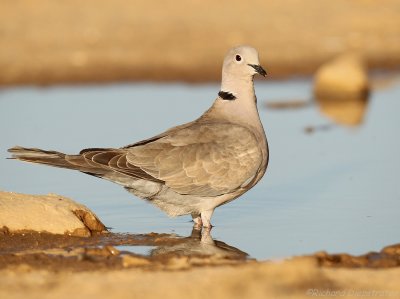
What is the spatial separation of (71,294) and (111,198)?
14.1ft

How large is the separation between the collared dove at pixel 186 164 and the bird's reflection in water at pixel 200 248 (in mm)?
219

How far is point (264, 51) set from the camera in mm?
19125

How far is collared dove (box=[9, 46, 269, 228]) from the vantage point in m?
9.00

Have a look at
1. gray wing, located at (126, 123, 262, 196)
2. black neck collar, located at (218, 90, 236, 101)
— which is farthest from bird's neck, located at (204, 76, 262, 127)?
gray wing, located at (126, 123, 262, 196)

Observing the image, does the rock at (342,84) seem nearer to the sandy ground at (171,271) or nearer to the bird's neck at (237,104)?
the bird's neck at (237,104)

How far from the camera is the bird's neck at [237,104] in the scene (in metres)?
9.46

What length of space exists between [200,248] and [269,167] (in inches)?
128

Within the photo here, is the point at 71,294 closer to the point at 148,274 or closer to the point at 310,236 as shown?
the point at 148,274

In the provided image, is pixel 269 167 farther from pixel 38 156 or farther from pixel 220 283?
pixel 220 283

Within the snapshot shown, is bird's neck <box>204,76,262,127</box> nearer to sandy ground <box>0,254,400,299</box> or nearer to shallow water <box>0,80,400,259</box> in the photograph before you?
shallow water <box>0,80,400,259</box>

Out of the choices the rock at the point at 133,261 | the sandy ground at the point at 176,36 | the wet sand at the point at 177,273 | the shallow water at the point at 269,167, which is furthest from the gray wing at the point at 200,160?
the sandy ground at the point at 176,36

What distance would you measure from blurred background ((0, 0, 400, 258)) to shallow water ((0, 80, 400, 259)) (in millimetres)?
23

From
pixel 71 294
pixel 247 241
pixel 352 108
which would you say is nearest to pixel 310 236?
pixel 247 241

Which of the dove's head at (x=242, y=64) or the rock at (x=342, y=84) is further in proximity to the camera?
the rock at (x=342, y=84)
